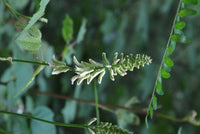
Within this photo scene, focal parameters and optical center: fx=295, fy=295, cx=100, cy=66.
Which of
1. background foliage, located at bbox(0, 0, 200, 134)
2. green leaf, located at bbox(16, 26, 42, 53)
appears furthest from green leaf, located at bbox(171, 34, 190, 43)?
background foliage, located at bbox(0, 0, 200, 134)

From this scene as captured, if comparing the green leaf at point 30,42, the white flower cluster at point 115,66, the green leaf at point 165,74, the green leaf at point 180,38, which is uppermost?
the green leaf at point 30,42

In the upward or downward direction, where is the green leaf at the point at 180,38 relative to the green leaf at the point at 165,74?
upward

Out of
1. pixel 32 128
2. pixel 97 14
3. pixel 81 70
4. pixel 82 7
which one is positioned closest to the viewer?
pixel 81 70

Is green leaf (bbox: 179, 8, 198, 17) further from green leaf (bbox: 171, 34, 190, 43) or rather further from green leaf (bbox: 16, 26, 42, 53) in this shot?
green leaf (bbox: 16, 26, 42, 53)

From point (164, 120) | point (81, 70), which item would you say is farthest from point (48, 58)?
point (164, 120)

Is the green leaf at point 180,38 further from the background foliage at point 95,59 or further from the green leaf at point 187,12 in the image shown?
the background foliage at point 95,59

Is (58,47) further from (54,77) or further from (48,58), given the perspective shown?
(48,58)

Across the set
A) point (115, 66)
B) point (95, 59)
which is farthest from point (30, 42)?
point (95, 59)

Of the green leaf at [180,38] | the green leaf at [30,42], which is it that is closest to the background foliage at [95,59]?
the green leaf at [30,42]
